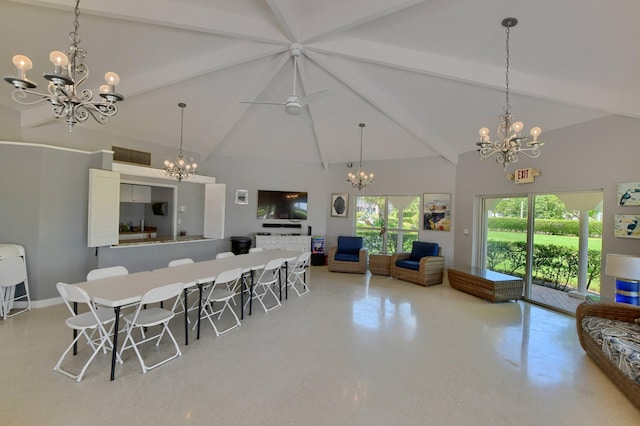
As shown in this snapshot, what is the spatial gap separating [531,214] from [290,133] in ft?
18.3

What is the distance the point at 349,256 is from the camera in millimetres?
7344

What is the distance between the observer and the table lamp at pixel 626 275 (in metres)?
3.24

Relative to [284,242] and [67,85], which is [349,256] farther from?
[67,85]

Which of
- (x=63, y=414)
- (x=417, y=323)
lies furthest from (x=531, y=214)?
(x=63, y=414)

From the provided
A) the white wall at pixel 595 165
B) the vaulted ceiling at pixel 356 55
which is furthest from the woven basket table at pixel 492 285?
the vaulted ceiling at pixel 356 55

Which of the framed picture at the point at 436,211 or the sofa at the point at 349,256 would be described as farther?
the sofa at the point at 349,256

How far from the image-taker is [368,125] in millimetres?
6766

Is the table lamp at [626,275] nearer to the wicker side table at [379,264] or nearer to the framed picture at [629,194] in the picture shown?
the framed picture at [629,194]

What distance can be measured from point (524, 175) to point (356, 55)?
3.77 metres

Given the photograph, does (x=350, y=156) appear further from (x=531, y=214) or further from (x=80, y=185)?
(x=80, y=185)

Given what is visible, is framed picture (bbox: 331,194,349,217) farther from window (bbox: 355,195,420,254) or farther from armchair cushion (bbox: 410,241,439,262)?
armchair cushion (bbox: 410,241,439,262)

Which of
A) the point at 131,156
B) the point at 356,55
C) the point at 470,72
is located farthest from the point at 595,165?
the point at 131,156

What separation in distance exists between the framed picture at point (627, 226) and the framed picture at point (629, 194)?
176 mm

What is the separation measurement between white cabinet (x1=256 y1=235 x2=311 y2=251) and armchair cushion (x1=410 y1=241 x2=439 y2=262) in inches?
111
